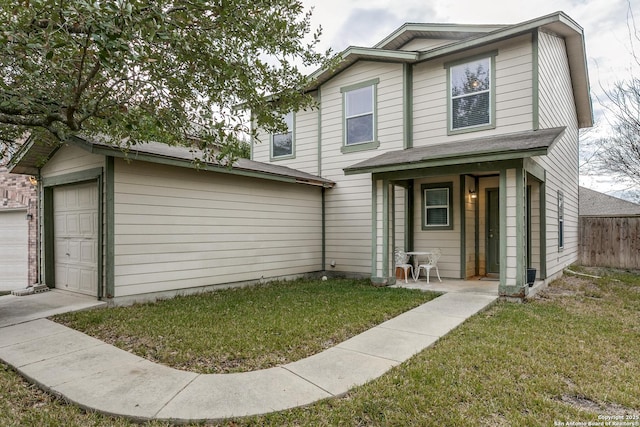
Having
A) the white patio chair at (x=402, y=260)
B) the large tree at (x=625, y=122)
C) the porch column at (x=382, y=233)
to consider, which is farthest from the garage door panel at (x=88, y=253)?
the large tree at (x=625, y=122)

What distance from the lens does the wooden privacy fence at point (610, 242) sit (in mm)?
11672

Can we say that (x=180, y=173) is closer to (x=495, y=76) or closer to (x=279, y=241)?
(x=279, y=241)

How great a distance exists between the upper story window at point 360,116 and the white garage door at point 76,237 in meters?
6.13

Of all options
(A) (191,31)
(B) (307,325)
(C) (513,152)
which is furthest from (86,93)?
(C) (513,152)

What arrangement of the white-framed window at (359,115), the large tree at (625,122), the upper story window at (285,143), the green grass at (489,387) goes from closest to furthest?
1. the green grass at (489,387)
2. the white-framed window at (359,115)
3. the large tree at (625,122)
4. the upper story window at (285,143)

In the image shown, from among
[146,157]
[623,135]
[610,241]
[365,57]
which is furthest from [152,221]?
[623,135]

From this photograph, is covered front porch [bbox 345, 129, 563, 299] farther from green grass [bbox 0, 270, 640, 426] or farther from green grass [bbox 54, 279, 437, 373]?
green grass [bbox 0, 270, 640, 426]

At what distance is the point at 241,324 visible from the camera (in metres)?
4.96

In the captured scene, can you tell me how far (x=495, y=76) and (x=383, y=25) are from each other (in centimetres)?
767

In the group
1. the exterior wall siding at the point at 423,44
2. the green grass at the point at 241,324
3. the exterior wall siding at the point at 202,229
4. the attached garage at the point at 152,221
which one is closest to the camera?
the green grass at the point at 241,324

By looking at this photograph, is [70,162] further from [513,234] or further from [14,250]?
[513,234]

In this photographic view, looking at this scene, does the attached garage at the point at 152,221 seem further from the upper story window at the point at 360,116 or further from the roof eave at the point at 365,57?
the roof eave at the point at 365,57

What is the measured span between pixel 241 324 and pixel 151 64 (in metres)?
3.71

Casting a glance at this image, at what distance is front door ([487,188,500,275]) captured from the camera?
9.00 metres
